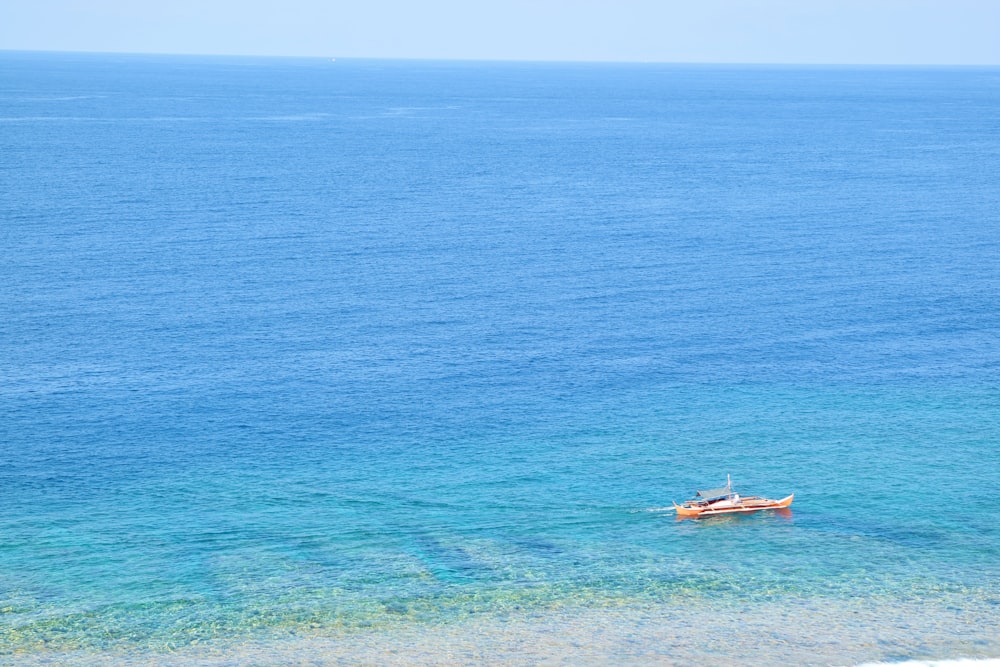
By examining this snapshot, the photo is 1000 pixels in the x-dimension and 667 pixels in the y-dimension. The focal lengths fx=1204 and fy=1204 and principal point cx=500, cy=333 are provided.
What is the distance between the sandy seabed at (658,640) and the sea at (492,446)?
22 cm

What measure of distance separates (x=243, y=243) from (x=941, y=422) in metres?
90.8

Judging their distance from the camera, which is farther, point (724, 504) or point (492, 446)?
point (492, 446)

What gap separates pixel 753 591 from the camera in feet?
234

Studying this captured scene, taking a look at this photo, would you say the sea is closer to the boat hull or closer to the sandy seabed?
the sandy seabed

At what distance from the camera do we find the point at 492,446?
304 ft

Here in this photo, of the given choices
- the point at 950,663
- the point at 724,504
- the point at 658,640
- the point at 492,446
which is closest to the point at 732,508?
the point at 724,504

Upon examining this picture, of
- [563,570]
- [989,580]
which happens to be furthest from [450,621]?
[989,580]

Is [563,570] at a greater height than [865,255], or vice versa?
[865,255]

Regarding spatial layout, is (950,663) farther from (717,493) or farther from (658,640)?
(717,493)

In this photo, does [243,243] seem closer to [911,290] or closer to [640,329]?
[640,329]

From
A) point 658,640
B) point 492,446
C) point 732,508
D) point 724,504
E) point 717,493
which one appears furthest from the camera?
point 492,446

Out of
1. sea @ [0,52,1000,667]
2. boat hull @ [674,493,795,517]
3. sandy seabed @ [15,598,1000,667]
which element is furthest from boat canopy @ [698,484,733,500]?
sandy seabed @ [15,598,1000,667]

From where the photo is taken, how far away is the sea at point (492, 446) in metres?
67.5

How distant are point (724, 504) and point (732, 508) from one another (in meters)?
0.67
